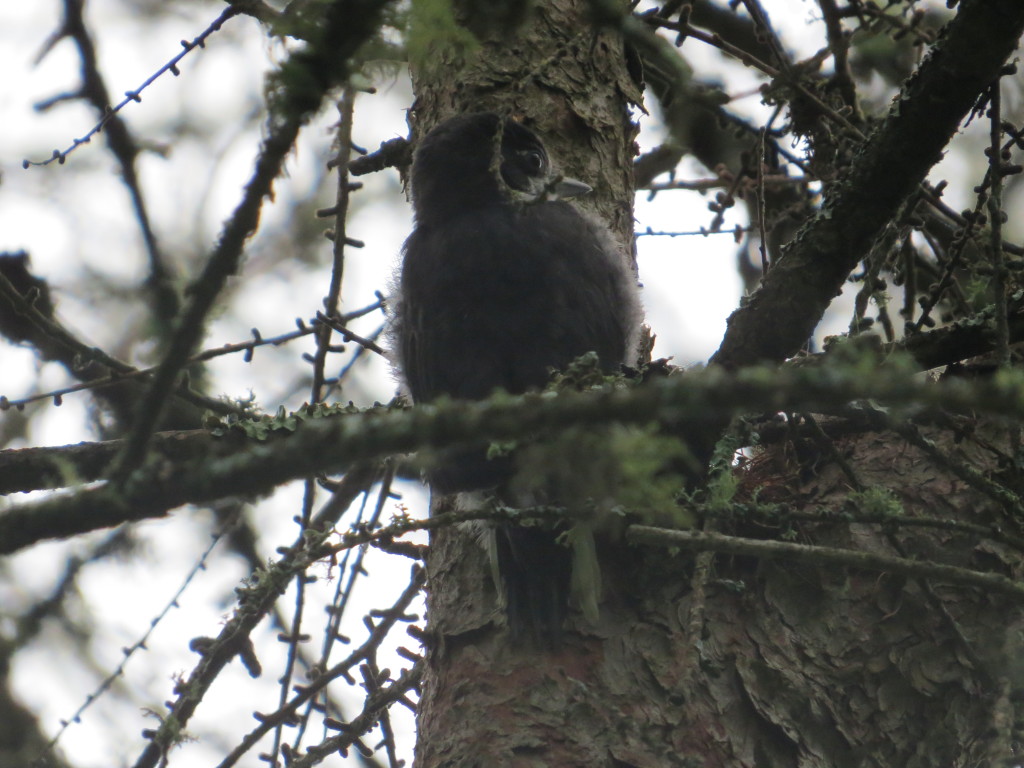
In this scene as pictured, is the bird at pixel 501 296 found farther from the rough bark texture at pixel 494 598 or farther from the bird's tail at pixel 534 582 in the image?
the rough bark texture at pixel 494 598

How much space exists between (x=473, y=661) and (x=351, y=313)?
5.45 feet

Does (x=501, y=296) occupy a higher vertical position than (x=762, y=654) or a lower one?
higher

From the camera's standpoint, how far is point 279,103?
152 cm

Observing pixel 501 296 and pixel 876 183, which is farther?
pixel 501 296

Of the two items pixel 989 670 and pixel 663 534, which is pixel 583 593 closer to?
pixel 663 534

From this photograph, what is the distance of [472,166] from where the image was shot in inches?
162

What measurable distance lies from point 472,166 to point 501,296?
0.71m

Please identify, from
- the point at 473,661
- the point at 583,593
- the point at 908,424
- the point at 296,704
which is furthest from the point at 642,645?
the point at 296,704

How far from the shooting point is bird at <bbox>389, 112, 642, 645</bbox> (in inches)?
136

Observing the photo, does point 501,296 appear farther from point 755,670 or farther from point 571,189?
point 755,670

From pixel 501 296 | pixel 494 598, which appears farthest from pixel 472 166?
pixel 494 598

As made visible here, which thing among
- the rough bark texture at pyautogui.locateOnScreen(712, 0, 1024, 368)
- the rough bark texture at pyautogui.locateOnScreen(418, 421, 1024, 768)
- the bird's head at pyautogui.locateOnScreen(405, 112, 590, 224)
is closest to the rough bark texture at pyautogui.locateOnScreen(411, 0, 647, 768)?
the rough bark texture at pyautogui.locateOnScreen(418, 421, 1024, 768)

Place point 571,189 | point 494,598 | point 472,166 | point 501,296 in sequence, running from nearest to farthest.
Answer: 1. point 494,598
2. point 501,296
3. point 571,189
4. point 472,166

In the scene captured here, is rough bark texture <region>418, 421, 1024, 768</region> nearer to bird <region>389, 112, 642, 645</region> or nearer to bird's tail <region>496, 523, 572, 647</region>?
bird's tail <region>496, 523, 572, 647</region>
